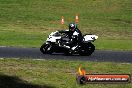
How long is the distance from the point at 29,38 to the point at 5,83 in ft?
56.3

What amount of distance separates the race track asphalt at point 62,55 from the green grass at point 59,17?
17.8ft

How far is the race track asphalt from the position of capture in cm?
2223

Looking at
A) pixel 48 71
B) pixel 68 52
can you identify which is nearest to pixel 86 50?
pixel 68 52

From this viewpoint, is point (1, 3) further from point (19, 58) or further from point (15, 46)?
point (19, 58)

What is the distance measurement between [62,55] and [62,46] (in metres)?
0.61

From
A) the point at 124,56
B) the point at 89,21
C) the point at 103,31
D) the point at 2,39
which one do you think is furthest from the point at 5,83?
the point at 89,21

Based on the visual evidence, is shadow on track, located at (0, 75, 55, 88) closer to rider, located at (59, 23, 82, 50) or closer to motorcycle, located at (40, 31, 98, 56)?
motorcycle, located at (40, 31, 98, 56)

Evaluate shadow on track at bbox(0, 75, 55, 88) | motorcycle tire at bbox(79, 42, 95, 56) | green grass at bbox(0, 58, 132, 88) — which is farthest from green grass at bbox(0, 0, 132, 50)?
shadow on track at bbox(0, 75, 55, 88)

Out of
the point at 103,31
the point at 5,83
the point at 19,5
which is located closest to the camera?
the point at 5,83

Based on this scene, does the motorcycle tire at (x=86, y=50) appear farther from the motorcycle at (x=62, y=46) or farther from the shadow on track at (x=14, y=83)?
the shadow on track at (x=14, y=83)

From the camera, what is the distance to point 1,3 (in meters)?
49.1

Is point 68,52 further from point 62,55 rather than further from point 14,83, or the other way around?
point 14,83

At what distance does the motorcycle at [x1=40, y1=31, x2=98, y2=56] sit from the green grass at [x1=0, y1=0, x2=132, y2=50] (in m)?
6.88

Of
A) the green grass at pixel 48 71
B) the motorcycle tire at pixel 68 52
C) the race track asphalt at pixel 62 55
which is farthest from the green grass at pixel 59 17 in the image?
the green grass at pixel 48 71
